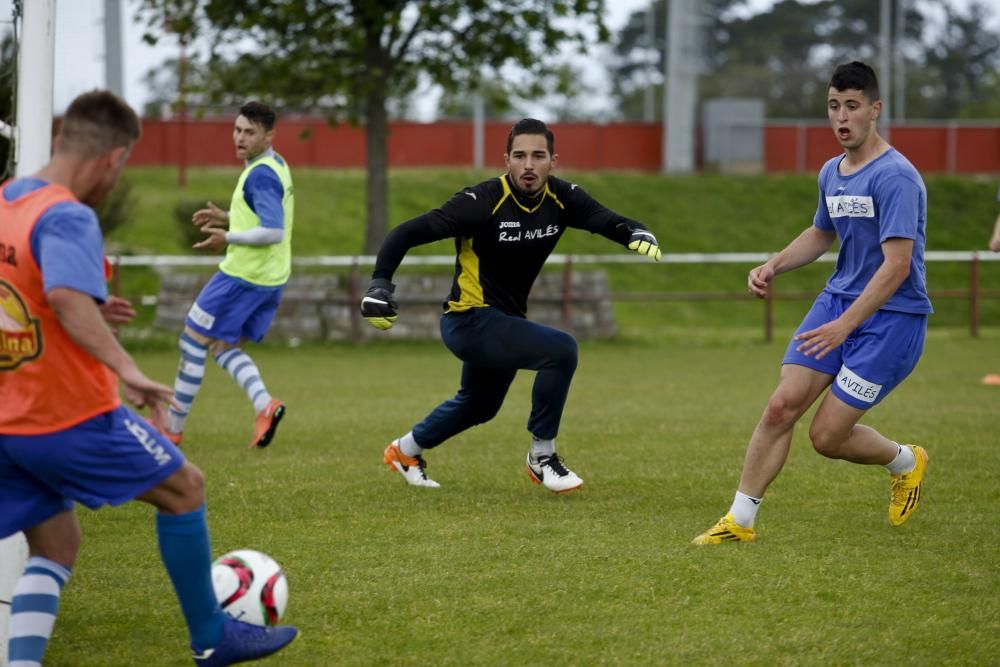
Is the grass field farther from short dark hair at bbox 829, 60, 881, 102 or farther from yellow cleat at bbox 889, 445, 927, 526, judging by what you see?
short dark hair at bbox 829, 60, 881, 102

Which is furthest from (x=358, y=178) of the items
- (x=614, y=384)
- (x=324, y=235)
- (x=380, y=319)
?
(x=380, y=319)

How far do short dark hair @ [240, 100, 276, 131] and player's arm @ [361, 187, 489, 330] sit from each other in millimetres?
2433

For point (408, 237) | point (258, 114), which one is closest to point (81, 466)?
point (408, 237)

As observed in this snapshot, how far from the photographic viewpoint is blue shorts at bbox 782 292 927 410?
6.02 metres

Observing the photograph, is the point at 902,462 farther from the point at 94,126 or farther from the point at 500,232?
the point at 94,126

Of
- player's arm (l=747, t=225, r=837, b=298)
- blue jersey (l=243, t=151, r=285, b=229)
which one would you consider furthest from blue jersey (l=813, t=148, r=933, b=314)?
blue jersey (l=243, t=151, r=285, b=229)

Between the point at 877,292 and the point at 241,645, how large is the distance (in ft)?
10.3

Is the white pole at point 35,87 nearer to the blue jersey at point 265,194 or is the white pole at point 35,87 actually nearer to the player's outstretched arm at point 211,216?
the player's outstretched arm at point 211,216

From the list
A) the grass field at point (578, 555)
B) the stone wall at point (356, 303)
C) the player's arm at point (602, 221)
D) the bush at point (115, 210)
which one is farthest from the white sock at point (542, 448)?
the bush at point (115, 210)

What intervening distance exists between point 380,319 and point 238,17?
1344 centimetres

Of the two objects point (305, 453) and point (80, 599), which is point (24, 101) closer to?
point (80, 599)

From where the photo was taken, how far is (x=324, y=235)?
28.7 metres

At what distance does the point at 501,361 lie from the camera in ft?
23.2

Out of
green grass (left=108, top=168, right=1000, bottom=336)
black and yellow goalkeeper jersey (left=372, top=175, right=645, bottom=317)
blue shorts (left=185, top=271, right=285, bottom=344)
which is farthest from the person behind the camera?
green grass (left=108, top=168, right=1000, bottom=336)
